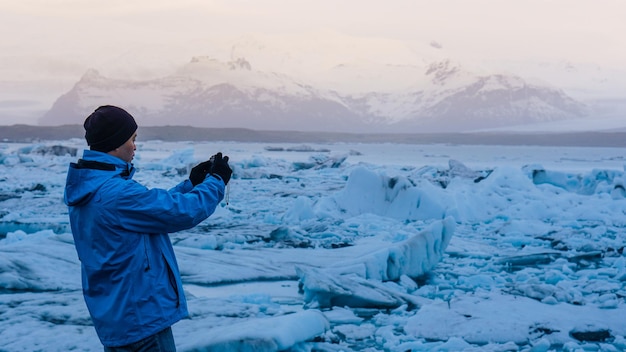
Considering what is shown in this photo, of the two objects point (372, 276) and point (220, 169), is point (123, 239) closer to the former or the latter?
point (220, 169)

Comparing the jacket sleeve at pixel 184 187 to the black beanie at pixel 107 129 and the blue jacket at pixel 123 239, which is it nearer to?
the blue jacket at pixel 123 239

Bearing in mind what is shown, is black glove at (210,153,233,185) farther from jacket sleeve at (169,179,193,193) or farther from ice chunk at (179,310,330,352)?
ice chunk at (179,310,330,352)

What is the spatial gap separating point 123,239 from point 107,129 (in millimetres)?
330

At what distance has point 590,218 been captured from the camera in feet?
34.0

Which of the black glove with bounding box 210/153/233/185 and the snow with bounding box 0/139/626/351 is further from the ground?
the black glove with bounding box 210/153/233/185

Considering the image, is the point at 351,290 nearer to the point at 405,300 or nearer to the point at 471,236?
the point at 405,300

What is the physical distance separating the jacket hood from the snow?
163 cm

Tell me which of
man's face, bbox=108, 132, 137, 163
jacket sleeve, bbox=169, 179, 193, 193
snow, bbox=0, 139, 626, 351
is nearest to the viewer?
man's face, bbox=108, 132, 137, 163

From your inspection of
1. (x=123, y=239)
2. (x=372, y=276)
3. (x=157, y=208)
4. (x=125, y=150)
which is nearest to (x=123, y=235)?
(x=123, y=239)

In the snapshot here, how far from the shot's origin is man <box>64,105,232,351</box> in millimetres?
1971

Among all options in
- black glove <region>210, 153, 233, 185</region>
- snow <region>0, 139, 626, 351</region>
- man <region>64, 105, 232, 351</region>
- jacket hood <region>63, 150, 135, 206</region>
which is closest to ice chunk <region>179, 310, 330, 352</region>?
snow <region>0, 139, 626, 351</region>

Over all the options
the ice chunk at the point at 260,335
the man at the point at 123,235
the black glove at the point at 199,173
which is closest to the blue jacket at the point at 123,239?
the man at the point at 123,235

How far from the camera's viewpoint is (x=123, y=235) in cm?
199

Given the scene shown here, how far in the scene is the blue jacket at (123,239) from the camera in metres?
1.97
